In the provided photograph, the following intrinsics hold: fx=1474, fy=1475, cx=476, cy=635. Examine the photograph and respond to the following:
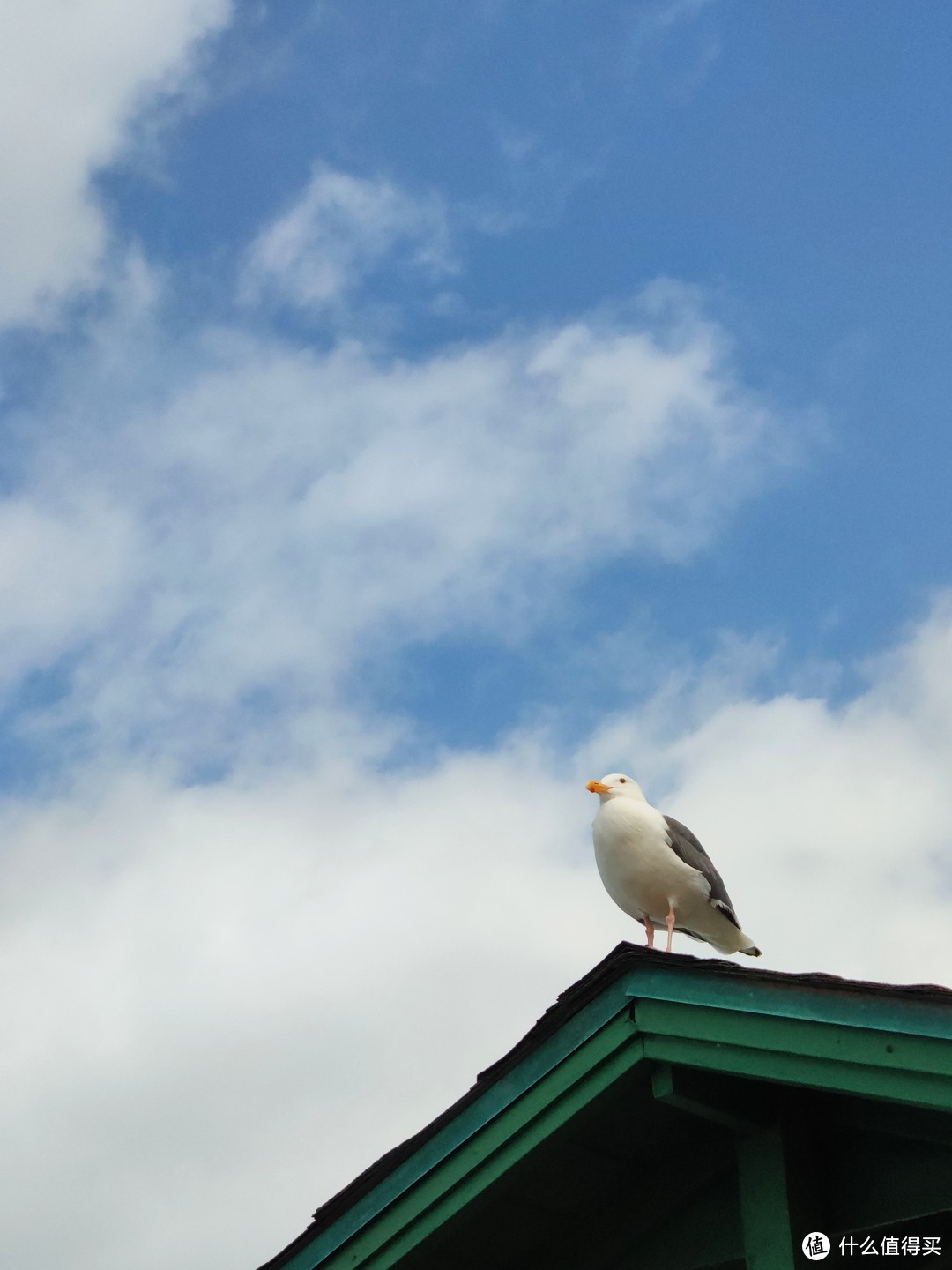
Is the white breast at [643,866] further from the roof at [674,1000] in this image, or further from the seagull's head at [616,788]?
the roof at [674,1000]

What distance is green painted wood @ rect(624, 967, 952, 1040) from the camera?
466cm

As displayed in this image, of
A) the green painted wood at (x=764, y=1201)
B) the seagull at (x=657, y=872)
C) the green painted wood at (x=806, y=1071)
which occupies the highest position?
the seagull at (x=657, y=872)

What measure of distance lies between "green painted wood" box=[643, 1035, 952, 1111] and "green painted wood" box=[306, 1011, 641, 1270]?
0.55 feet

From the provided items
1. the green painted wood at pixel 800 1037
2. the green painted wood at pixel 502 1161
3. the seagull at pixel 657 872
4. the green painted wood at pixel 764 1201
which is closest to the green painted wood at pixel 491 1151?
the green painted wood at pixel 502 1161

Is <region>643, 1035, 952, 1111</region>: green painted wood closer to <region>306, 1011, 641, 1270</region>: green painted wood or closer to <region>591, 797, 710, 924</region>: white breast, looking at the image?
<region>306, 1011, 641, 1270</region>: green painted wood

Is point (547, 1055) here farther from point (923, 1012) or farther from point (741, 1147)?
point (923, 1012)

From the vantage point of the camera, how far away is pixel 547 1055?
5.61 metres

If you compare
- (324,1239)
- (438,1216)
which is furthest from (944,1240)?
(324,1239)

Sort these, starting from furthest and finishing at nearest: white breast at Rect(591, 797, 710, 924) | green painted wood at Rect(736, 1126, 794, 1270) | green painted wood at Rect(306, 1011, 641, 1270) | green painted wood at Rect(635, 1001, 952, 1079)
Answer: white breast at Rect(591, 797, 710, 924) < green painted wood at Rect(306, 1011, 641, 1270) < green painted wood at Rect(736, 1126, 794, 1270) < green painted wood at Rect(635, 1001, 952, 1079)

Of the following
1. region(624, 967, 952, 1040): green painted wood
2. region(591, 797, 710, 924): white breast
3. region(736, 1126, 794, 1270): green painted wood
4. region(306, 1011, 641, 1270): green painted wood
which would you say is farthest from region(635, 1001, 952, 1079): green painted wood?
region(591, 797, 710, 924): white breast

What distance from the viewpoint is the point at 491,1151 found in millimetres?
5641

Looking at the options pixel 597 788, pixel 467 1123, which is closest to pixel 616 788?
pixel 597 788

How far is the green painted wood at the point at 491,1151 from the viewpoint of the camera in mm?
5500

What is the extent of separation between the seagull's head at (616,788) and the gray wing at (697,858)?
324 mm
